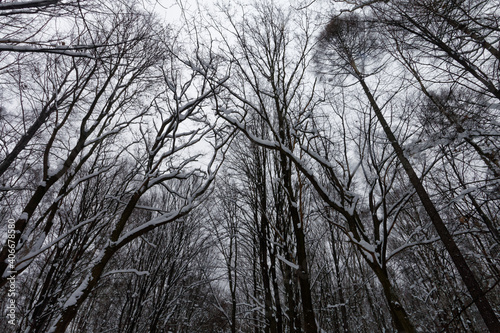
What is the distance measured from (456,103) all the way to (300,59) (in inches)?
134

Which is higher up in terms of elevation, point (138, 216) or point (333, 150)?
point (138, 216)

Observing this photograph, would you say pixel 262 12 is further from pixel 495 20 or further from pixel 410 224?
pixel 410 224

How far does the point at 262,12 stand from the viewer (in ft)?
19.5

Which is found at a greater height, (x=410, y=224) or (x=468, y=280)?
(x=410, y=224)

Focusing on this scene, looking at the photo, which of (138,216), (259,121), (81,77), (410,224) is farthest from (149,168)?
(410,224)

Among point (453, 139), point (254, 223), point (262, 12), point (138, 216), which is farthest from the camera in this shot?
point (138, 216)

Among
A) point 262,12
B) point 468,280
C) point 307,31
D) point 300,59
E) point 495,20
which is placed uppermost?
point 262,12

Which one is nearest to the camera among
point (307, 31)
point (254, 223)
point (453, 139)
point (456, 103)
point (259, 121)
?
point (453, 139)

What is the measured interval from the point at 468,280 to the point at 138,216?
10.7 metres

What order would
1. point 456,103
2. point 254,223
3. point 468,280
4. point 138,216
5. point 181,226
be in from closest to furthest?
point 456,103 → point 468,280 → point 254,223 → point 181,226 → point 138,216

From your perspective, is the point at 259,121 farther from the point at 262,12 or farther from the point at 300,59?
the point at 262,12

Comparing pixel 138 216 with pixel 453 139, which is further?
pixel 138 216

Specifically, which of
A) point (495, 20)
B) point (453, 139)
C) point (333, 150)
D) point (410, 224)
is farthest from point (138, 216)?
point (410, 224)

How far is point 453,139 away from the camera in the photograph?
339 cm
